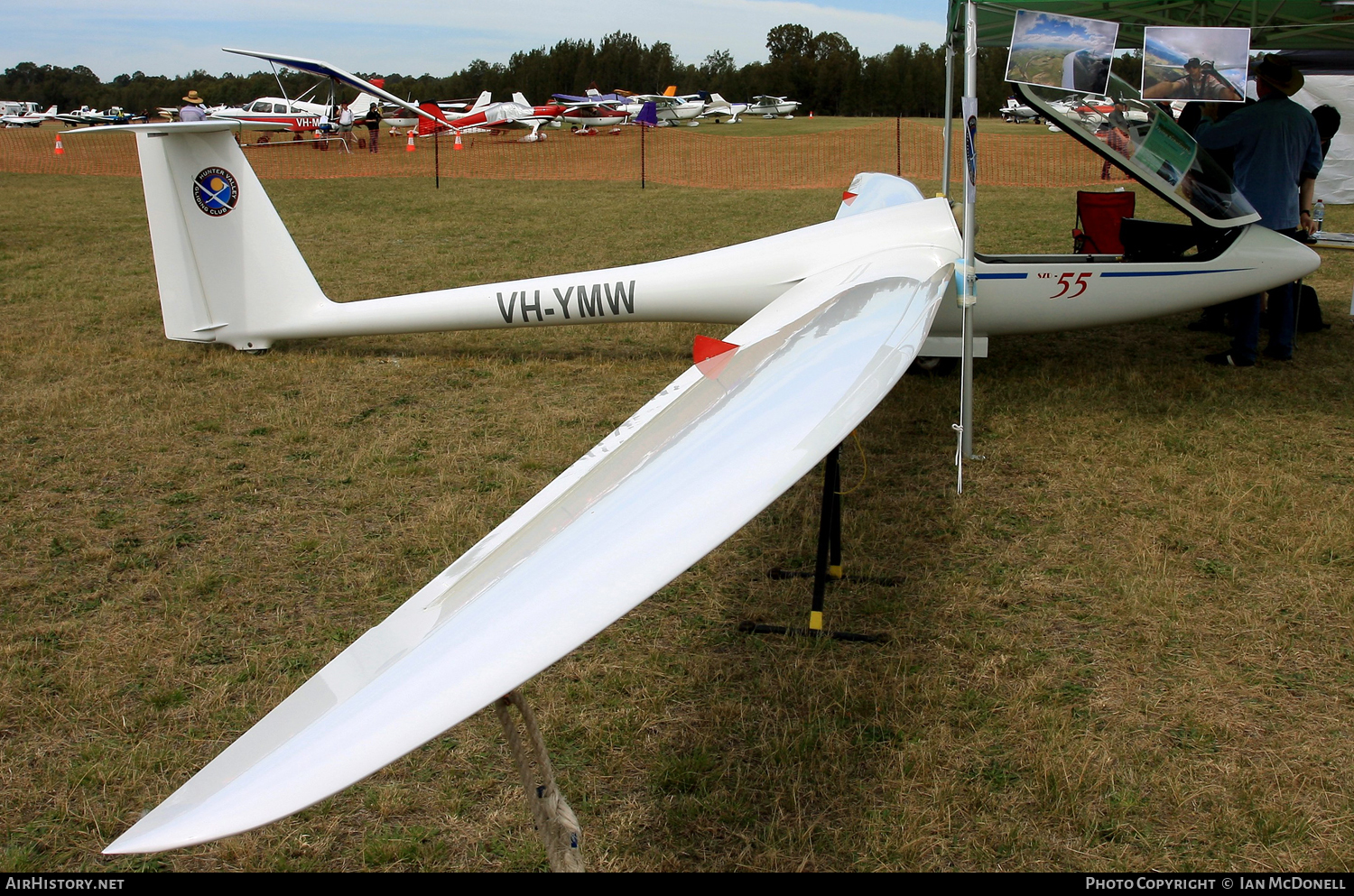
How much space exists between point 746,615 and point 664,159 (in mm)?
26468

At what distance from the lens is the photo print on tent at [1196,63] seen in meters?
4.83

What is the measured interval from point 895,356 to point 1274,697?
5.69 ft

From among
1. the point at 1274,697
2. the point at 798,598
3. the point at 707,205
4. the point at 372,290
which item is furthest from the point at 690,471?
the point at 707,205

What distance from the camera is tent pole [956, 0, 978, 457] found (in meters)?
4.71

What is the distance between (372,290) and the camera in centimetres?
1005

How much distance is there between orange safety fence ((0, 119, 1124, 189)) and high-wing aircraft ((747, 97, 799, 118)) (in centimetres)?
3066

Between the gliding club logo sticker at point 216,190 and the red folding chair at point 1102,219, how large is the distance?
657 cm

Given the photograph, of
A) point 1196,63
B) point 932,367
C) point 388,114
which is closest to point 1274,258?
point 1196,63

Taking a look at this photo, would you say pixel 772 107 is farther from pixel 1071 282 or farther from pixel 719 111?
pixel 1071 282

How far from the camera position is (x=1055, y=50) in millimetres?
4844

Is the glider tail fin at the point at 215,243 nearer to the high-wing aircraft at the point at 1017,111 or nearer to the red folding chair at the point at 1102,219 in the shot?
the high-wing aircraft at the point at 1017,111

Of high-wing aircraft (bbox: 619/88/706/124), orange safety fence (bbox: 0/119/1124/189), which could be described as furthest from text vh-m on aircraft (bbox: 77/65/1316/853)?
high-wing aircraft (bbox: 619/88/706/124)

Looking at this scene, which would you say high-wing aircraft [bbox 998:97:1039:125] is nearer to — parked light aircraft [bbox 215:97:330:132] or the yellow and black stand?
the yellow and black stand

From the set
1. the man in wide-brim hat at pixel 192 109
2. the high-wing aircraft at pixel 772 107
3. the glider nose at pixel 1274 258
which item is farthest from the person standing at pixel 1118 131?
the high-wing aircraft at pixel 772 107
